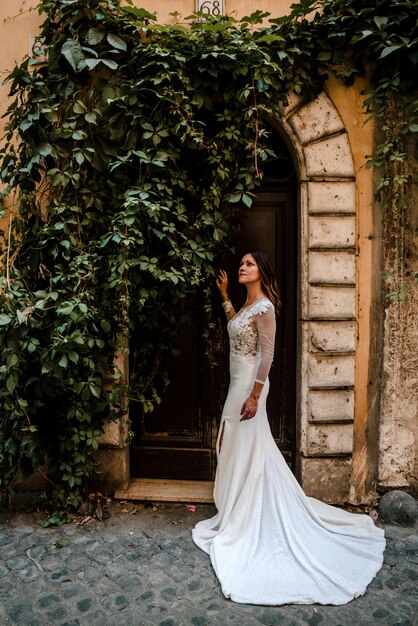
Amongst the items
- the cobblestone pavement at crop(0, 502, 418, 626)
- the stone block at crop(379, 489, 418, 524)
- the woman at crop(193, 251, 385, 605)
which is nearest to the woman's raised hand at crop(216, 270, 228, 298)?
the woman at crop(193, 251, 385, 605)

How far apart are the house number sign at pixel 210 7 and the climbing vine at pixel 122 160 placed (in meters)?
0.14

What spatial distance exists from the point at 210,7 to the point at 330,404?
3.33 meters

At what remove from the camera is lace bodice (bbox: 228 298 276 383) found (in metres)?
3.26

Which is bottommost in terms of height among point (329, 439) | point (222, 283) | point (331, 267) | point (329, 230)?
point (329, 439)

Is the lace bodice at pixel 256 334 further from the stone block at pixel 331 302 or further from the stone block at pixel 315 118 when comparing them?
the stone block at pixel 315 118

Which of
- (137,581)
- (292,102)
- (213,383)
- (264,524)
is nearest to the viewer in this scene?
(137,581)

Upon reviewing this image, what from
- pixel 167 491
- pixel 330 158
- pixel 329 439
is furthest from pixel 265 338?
pixel 167 491

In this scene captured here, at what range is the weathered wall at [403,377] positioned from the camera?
3.86 metres

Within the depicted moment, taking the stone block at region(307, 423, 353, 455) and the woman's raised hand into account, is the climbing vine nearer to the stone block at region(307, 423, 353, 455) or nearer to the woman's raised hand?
the woman's raised hand

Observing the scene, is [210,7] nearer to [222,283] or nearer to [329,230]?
[329,230]

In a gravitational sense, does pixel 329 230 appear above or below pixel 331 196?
below

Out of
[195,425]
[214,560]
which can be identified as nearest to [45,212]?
[195,425]

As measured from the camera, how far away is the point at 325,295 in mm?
3809

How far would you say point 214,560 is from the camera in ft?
9.96
